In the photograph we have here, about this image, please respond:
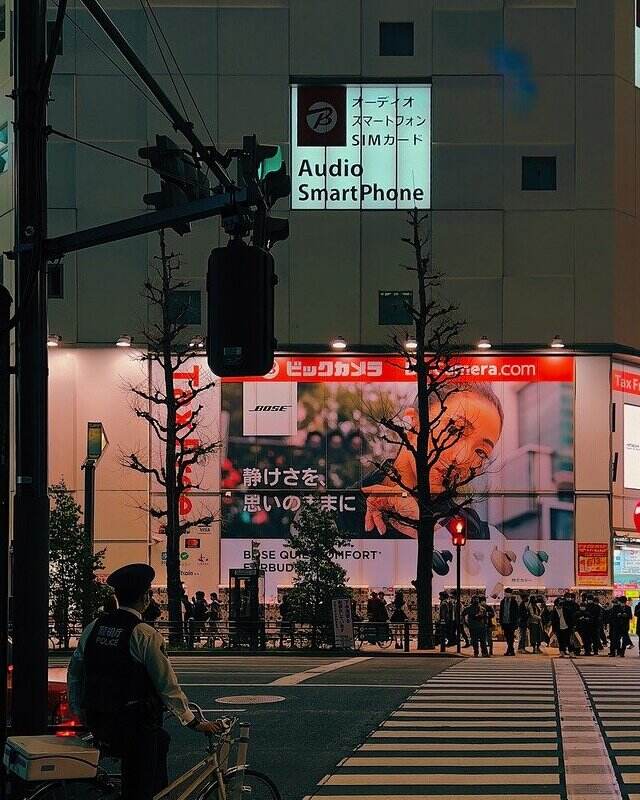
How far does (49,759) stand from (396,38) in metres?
49.8

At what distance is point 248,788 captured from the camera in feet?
28.6

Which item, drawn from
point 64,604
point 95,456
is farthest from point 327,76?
point 64,604

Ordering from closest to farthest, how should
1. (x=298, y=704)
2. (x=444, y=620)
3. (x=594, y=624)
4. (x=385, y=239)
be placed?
(x=298, y=704) < (x=594, y=624) < (x=444, y=620) < (x=385, y=239)

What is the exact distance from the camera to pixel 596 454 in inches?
2105

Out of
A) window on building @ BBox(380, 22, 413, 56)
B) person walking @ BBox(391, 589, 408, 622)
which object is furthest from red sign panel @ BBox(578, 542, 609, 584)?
→ window on building @ BBox(380, 22, 413, 56)

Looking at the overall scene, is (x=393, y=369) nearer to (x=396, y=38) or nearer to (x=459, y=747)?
(x=396, y=38)

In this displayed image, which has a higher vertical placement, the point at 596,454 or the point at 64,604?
the point at 596,454

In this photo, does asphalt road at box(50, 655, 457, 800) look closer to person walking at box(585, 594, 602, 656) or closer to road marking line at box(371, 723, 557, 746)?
road marking line at box(371, 723, 557, 746)

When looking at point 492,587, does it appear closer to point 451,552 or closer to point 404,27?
point 451,552

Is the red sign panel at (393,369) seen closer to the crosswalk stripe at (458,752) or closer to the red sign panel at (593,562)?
the red sign panel at (593,562)

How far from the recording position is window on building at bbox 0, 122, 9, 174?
184 ft

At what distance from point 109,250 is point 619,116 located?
19279 mm

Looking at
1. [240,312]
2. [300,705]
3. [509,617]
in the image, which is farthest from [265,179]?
[509,617]

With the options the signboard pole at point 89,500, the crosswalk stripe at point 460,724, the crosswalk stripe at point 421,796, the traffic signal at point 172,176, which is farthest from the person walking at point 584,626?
the traffic signal at point 172,176
